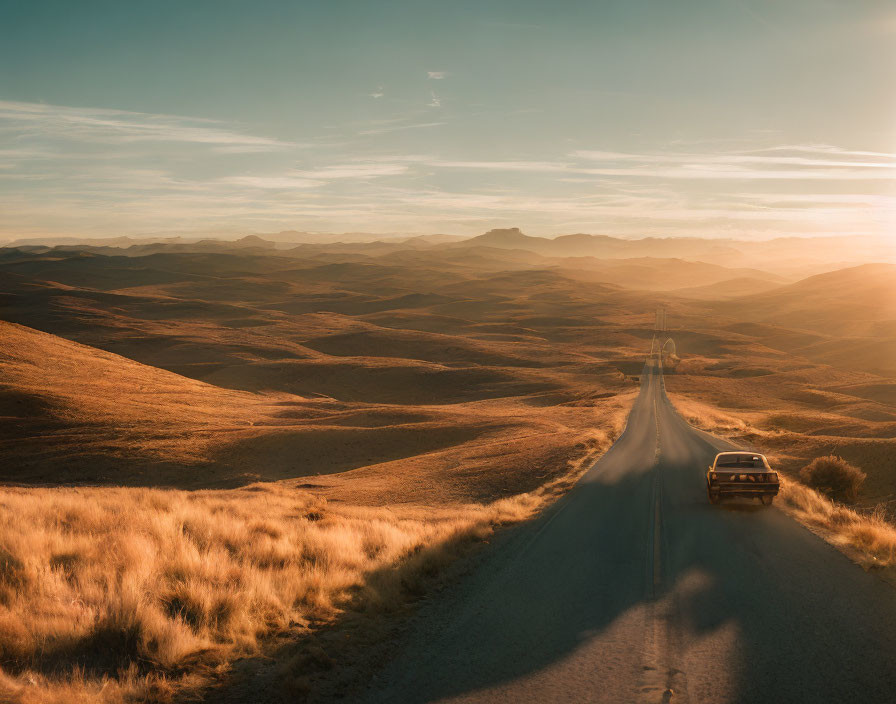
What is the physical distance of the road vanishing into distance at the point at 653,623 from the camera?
6.91 metres

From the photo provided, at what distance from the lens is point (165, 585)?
8.35m

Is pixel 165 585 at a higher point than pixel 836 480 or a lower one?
higher

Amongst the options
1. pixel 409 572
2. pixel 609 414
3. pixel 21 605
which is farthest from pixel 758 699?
pixel 609 414

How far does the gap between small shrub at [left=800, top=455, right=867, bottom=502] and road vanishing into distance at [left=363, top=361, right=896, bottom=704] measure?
446 inches

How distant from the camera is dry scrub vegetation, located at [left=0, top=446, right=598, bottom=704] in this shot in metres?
6.39

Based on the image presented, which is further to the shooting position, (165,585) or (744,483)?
(744,483)

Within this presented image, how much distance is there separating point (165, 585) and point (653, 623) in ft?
22.9

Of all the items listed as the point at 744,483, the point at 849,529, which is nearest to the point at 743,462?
the point at 744,483

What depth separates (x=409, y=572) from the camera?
10.8 m

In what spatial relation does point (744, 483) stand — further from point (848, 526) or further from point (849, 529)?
point (849, 529)

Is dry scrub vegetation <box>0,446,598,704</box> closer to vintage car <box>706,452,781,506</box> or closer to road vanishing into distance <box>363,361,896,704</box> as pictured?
road vanishing into distance <box>363,361,896,704</box>

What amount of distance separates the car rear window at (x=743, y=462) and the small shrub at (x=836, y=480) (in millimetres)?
7704

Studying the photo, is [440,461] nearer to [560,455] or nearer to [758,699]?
[560,455]

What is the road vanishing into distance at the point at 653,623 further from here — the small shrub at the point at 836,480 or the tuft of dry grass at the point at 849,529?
the small shrub at the point at 836,480
